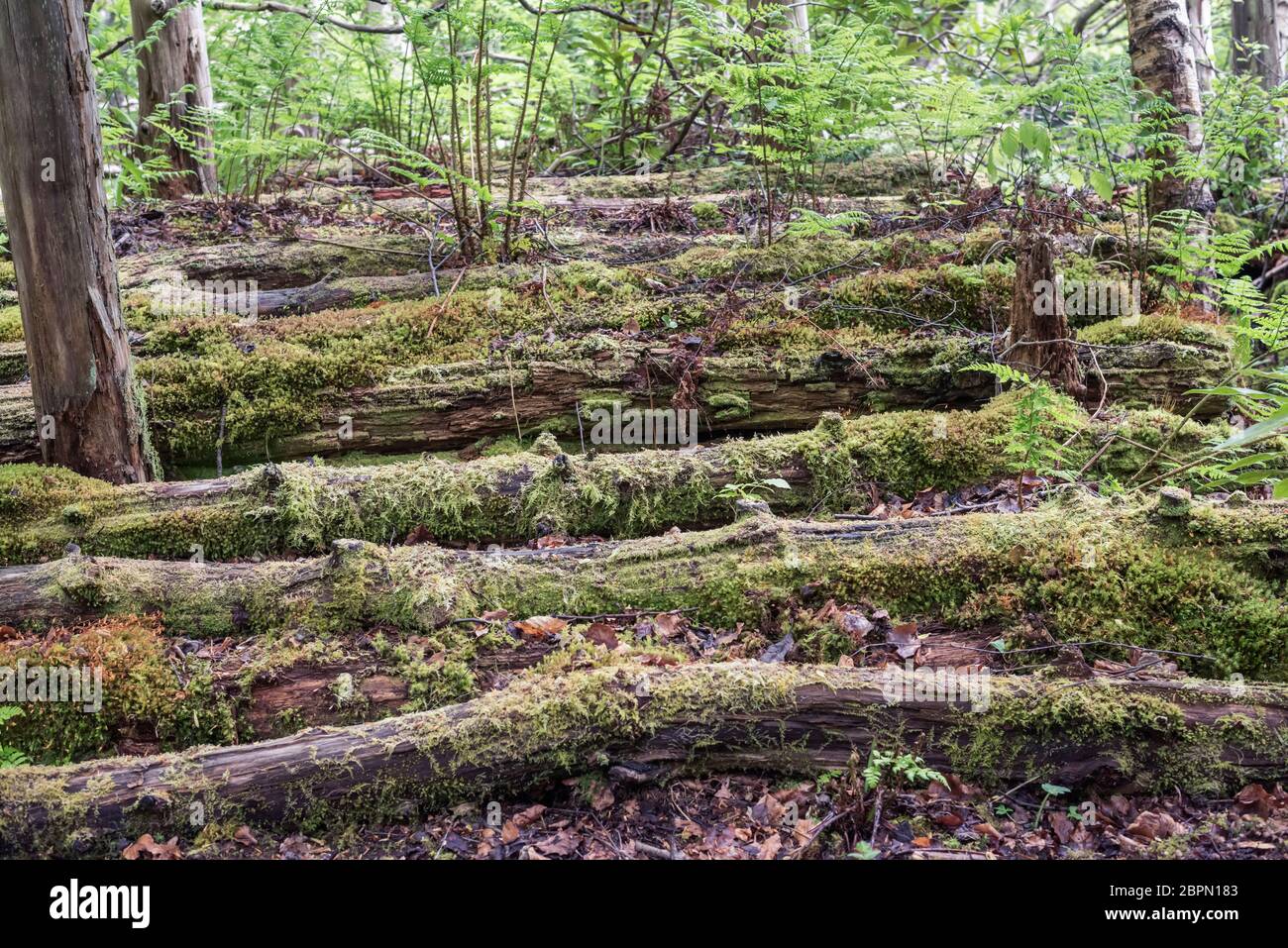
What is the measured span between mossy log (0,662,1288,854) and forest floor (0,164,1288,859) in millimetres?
22

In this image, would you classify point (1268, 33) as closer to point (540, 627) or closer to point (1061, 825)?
point (1061, 825)

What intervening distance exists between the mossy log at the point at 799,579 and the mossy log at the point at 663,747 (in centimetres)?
55

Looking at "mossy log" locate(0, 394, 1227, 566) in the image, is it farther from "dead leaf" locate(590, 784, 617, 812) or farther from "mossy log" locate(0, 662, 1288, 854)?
"dead leaf" locate(590, 784, 617, 812)

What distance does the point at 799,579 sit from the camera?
14.0 ft

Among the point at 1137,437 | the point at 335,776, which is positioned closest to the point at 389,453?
the point at 335,776

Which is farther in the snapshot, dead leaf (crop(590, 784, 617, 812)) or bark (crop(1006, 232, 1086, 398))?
bark (crop(1006, 232, 1086, 398))

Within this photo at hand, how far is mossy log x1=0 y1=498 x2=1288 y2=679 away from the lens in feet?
12.8

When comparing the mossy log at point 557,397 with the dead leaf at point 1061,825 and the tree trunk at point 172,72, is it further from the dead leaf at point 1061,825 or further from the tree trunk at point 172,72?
the tree trunk at point 172,72

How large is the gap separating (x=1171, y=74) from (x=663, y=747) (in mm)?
7142

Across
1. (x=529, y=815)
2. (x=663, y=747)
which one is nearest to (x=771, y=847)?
(x=663, y=747)

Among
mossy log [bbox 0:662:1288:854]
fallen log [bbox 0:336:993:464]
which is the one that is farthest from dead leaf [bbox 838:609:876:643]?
fallen log [bbox 0:336:993:464]

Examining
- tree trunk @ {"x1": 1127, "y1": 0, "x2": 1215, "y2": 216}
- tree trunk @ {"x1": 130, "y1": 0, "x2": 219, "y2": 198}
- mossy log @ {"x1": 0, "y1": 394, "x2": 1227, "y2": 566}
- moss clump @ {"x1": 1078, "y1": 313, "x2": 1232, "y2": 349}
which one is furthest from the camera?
tree trunk @ {"x1": 130, "y1": 0, "x2": 219, "y2": 198}

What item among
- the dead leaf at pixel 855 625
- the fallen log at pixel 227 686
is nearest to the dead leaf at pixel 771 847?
the dead leaf at pixel 855 625

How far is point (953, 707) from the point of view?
11.2 feet
